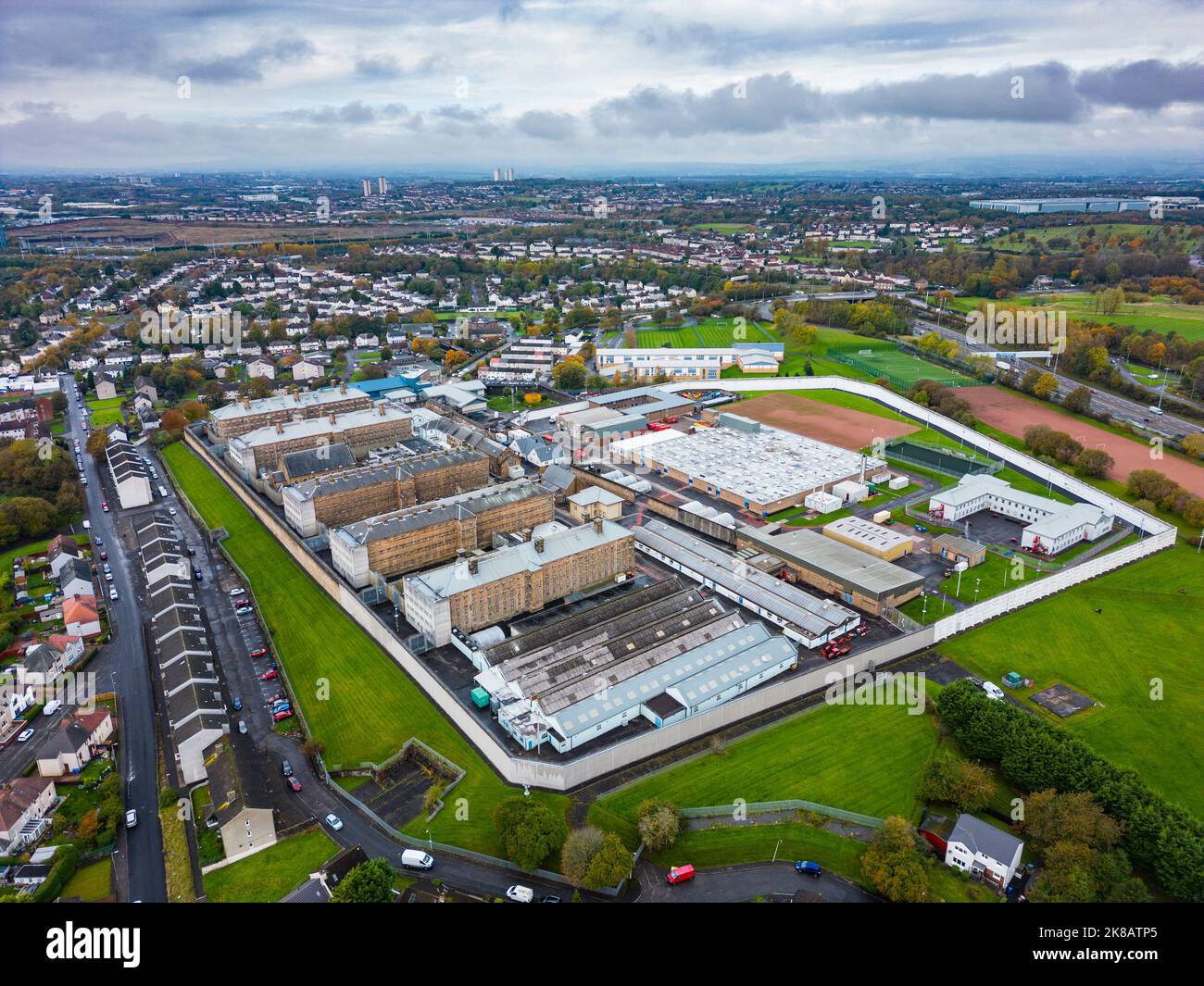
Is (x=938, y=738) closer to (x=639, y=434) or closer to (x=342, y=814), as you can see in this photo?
(x=342, y=814)

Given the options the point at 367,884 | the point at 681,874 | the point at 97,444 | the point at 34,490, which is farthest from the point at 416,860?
the point at 97,444

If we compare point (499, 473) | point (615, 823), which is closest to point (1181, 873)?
point (615, 823)

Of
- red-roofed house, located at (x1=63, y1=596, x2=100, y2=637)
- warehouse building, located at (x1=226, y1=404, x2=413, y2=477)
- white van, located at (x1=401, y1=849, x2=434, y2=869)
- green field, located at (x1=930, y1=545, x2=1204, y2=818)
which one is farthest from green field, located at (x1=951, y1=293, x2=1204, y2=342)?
red-roofed house, located at (x1=63, y1=596, x2=100, y2=637)

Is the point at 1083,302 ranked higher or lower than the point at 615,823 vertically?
higher

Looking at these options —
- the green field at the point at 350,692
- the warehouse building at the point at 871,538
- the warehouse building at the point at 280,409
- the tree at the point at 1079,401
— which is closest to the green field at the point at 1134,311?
the tree at the point at 1079,401

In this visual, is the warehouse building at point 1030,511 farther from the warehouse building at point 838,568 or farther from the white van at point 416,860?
the white van at point 416,860

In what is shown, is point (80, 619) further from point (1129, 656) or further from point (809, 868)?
point (1129, 656)
